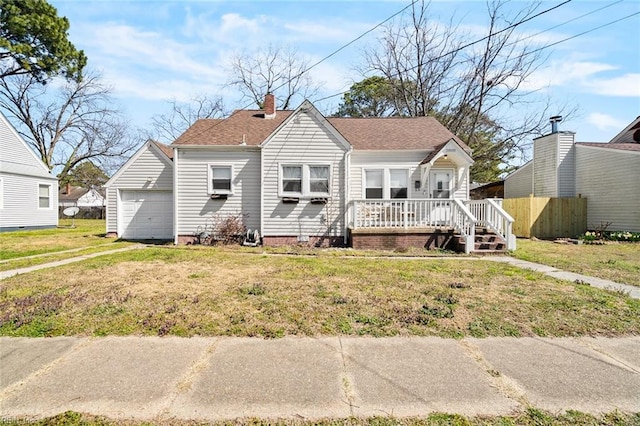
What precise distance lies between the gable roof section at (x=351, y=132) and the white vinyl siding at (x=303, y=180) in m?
0.49

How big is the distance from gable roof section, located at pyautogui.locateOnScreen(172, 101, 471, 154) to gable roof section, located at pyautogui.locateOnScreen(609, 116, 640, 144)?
15.0 m

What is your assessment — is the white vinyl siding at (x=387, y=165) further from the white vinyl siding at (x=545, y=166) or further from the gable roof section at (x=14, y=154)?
the gable roof section at (x=14, y=154)

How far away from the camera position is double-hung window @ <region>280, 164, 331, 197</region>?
42.0 feet

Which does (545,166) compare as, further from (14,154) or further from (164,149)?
(14,154)

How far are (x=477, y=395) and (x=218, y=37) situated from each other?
14084mm

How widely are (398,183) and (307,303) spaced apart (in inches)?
396

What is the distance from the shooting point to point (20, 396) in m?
2.69

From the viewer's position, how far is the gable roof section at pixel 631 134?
20219mm

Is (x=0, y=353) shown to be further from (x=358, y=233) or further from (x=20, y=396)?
(x=358, y=233)

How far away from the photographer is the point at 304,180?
12797mm

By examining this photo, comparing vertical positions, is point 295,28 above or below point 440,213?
above

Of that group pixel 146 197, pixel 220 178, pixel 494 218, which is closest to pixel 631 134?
pixel 494 218

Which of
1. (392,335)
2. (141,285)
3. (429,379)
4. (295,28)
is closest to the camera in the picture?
(429,379)

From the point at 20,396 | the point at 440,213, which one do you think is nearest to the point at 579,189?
the point at 440,213
